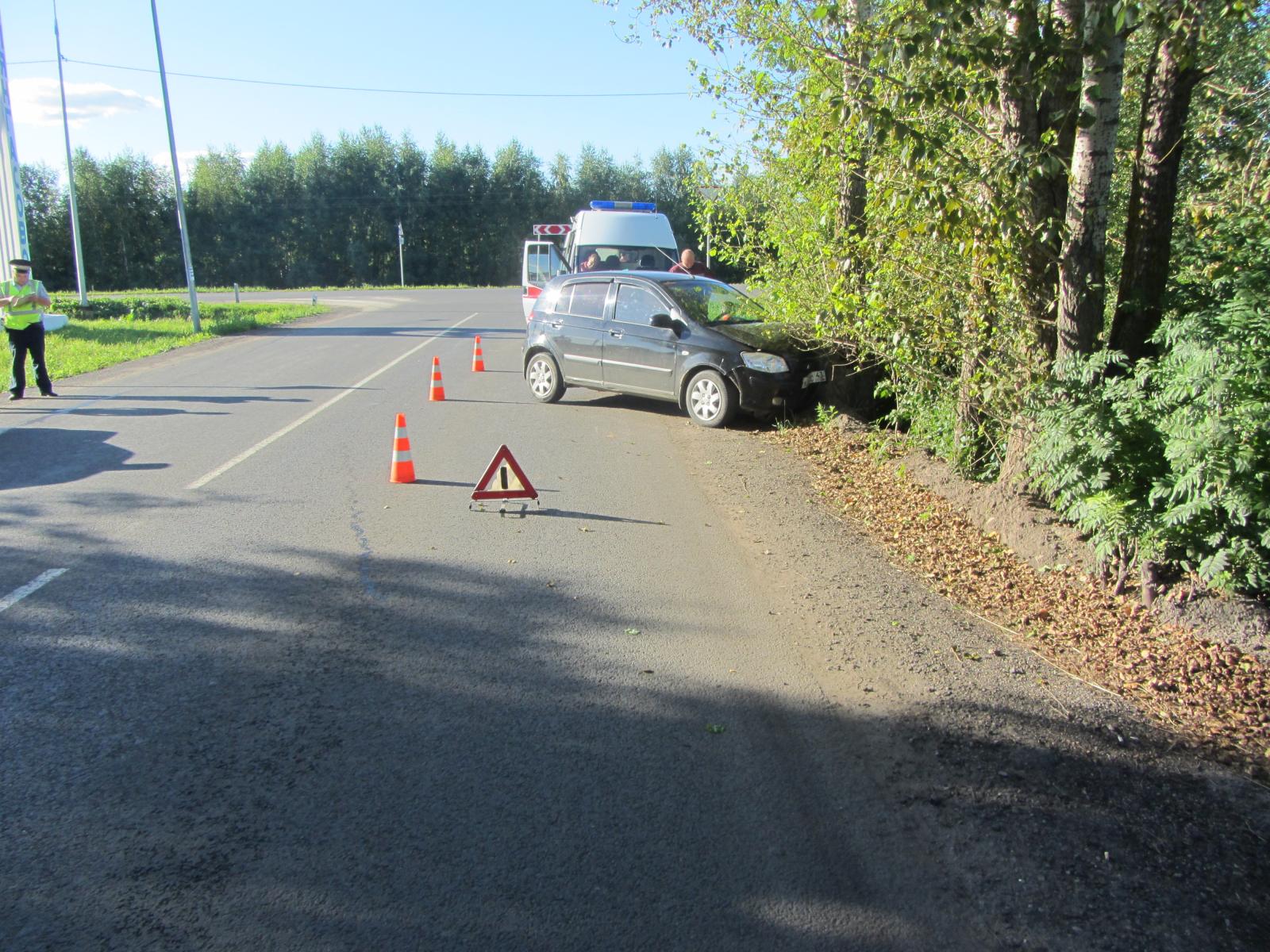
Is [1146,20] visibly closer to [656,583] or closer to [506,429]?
[656,583]

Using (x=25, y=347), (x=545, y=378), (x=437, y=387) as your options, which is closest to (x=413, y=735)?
(x=545, y=378)

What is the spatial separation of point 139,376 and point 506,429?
8428mm

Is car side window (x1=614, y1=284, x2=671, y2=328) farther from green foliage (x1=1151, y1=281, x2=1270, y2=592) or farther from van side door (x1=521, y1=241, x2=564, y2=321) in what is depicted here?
van side door (x1=521, y1=241, x2=564, y2=321)

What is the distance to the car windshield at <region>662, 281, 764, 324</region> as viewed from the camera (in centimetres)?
1194

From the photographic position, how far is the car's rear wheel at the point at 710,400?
11.4 m

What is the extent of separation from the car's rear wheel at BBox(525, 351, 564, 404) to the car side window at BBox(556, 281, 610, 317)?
759 mm

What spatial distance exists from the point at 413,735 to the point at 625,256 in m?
16.6

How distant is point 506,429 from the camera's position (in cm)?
1146

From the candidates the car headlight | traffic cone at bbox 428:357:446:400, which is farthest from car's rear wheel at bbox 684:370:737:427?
traffic cone at bbox 428:357:446:400

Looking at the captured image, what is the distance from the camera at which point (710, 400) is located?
11.6 m

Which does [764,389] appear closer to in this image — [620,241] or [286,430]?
[286,430]

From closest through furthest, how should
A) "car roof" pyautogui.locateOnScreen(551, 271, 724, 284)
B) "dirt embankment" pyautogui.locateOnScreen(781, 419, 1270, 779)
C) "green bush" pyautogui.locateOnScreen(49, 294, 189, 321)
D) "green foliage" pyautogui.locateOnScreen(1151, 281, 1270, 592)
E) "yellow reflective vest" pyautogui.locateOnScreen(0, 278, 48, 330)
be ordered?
"dirt embankment" pyautogui.locateOnScreen(781, 419, 1270, 779)
"green foliage" pyautogui.locateOnScreen(1151, 281, 1270, 592)
"car roof" pyautogui.locateOnScreen(551, 271, 724, 284)
"yellow reflective vest" pyautogui.locateOnScreen(0, 278, 48, 330)
"green bush" pyautogui.locateOnScreen(49, 294, 189, 321)

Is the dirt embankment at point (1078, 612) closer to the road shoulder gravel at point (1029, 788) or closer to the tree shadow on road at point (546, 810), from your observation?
the road shoulder gravel at point (1029, 788)

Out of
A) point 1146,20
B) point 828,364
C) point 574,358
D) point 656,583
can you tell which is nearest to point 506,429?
point 574,358
